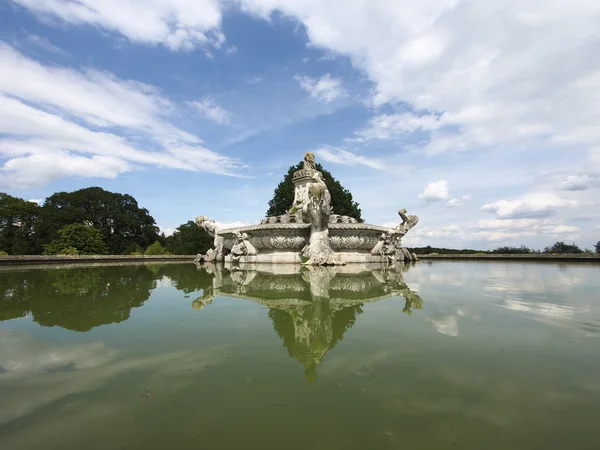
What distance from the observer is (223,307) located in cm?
450

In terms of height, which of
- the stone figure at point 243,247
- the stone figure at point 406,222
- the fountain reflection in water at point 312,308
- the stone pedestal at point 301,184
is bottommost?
the fountain reflection in water at point 312,308

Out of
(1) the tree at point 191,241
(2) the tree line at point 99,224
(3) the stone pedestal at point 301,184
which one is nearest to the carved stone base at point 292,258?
(3) the stone pedestal at point 301,184

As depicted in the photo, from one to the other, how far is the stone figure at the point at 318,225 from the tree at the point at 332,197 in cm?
2145

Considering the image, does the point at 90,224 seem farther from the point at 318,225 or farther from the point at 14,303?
the point at 14,303

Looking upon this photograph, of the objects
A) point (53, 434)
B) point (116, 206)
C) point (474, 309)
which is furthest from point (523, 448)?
point (116, 206)

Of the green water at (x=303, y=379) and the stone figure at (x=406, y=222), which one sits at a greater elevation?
the stone figure at (x=406, y=222)

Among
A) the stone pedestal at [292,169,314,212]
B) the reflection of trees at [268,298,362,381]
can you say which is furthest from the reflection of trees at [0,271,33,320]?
the stone pedestal at [292,169,314,212]

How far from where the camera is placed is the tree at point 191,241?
122 ft

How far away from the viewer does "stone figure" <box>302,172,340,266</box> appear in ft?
37.0

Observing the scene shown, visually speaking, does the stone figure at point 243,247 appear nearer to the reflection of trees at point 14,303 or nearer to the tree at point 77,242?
the reflection of trees at point 14,303

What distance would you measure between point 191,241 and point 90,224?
15880 millimetres

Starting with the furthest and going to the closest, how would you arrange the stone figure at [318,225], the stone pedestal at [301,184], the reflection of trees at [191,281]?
the stone pedestal at [301,184] < the stone figure at [318,225] < the reflection of trees at [191,281]

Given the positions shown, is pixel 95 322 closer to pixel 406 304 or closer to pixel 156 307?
pixel 156 307

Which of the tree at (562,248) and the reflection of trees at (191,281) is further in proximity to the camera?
the tree at (562,248)
